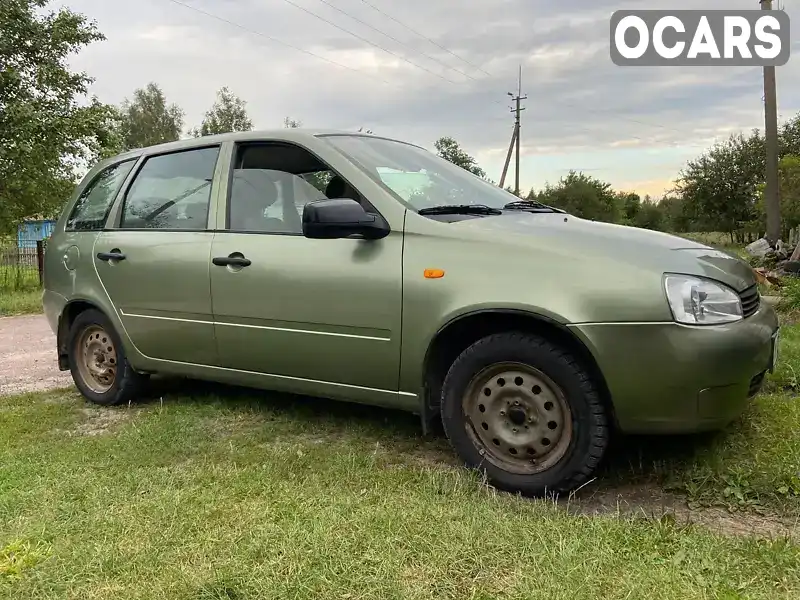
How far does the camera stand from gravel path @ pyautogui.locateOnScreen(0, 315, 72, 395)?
18.4ft

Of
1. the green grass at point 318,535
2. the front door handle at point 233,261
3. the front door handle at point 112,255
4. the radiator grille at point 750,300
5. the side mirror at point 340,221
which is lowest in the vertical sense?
the green grass at point 318,535

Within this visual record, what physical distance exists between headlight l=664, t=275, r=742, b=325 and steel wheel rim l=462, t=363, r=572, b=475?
0.60 metres

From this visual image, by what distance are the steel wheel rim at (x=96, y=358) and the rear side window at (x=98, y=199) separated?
2.45 feet

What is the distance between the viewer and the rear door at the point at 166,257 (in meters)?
4.01

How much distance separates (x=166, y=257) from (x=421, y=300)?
1.83 meters

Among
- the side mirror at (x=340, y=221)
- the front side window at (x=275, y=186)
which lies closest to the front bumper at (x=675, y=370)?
the side mirror at (x=340, y=221)

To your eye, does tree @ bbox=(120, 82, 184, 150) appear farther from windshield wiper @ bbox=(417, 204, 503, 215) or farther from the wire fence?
windshield wiper @ bbox=(417, 204, 503, 215)

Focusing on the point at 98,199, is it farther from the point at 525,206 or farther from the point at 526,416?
the point at 526,416

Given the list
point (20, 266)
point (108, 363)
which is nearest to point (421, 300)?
point (108, 363)

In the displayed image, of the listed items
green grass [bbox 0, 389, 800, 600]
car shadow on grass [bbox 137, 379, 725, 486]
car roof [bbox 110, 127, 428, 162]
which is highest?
car roof [bbox 110, 127, 428, 162]

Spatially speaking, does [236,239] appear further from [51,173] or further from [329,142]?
[51,173]

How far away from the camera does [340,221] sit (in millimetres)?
3203

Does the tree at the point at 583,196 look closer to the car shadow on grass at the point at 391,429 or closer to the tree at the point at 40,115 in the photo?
the tree at the point at 40,115

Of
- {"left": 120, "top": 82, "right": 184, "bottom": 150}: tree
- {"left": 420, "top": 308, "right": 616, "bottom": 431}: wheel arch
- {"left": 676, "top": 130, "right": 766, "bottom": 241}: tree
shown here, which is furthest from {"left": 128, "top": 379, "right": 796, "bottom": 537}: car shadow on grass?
{"left": 120, "top": 82, "right": 184, "bottom": 150}: tree
